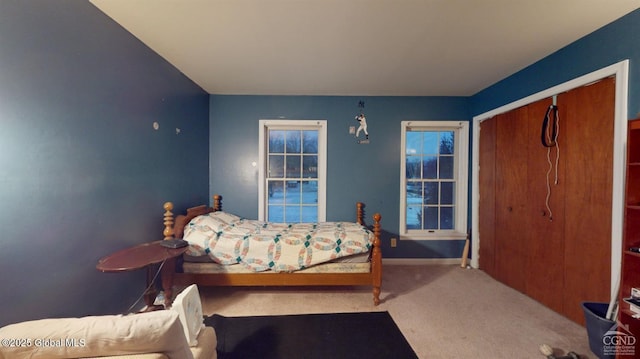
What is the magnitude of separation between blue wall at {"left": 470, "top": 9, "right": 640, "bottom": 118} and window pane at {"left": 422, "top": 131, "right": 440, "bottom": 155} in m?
0.94

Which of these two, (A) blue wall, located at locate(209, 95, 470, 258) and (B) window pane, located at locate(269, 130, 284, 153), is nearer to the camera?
(A) blue wall, located at locate(209, 95, 470, 258)

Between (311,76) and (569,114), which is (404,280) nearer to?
(569,114)

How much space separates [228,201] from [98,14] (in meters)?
2.46

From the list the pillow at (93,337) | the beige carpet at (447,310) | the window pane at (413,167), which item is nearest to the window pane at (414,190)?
the window pane at (413,167)

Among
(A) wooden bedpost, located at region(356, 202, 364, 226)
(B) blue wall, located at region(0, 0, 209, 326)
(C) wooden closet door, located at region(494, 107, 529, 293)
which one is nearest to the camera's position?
(B) blue wall, located at region(0, 0, 209, 326)

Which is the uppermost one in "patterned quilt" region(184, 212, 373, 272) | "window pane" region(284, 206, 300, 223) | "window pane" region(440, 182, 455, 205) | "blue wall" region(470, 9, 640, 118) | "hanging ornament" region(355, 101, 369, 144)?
"blue wall" region(470, 9, 640, 118)

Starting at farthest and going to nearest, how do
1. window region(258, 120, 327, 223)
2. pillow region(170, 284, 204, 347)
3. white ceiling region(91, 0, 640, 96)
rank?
window region(258, 120, 327, 223) < white ceiling region(91, 0, 640, 96) < pillow region(170, 284, 204, 347)

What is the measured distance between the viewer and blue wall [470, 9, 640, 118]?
5.96 ft

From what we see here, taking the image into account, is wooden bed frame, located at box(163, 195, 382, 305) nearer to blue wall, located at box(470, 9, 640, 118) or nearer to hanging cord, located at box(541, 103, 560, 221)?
hanging cord, located at box(541, 103, 560, 221)

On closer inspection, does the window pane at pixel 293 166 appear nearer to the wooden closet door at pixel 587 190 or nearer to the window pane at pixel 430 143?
the window pane at pixel 430 143

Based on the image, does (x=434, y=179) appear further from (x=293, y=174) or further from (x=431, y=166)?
(x=293, y=174)

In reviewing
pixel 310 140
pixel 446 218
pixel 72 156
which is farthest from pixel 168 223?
pixel 446 218

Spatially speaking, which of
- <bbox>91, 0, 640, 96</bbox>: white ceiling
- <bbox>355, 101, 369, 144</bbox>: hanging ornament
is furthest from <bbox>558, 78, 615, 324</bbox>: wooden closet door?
<bbox>355, 101, 369, 144</bbox>: hanging ornament

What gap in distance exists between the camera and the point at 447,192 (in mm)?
3842
